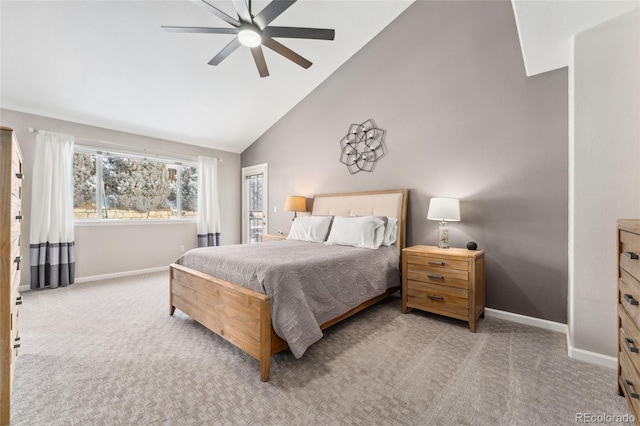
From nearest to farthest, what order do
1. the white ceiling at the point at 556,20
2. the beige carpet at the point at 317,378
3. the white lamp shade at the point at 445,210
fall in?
the beige carpet at the point at 317,378 → the white ceiling at the point at 556,20 → the white lamp shade at the point at 445,210

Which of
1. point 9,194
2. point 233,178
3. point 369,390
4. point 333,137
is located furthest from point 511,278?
point 233,178

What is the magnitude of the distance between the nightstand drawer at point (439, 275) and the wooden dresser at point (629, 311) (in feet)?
3.31

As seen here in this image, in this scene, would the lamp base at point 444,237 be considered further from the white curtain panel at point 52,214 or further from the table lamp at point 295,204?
the white curtain panel at point 52,214

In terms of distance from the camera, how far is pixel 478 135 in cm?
288

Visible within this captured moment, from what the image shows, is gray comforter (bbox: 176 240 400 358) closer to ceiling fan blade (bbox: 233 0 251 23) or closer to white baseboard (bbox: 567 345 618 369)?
white baseboard (bbox: 567 345 618 369)

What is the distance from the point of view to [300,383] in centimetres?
171

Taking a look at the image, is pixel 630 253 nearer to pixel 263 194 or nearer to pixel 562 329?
pixel 562 329

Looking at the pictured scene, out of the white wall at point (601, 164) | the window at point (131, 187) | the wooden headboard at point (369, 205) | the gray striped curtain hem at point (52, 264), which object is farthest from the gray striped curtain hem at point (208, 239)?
the white wall at point (601, 164)

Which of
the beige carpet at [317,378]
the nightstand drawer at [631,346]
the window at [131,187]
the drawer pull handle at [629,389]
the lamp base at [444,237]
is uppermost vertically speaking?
the window at [131,187]

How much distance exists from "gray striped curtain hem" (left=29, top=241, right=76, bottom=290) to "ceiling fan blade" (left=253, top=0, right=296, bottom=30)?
4051mm

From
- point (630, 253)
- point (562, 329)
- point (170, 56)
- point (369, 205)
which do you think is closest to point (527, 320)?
point (562, 329)

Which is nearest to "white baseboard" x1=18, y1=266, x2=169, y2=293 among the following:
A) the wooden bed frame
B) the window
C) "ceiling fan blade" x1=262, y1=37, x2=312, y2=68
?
the window

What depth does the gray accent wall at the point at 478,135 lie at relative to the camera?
250 centimetres

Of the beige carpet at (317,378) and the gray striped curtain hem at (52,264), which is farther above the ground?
the gray striped curtain hem at (52,264)
